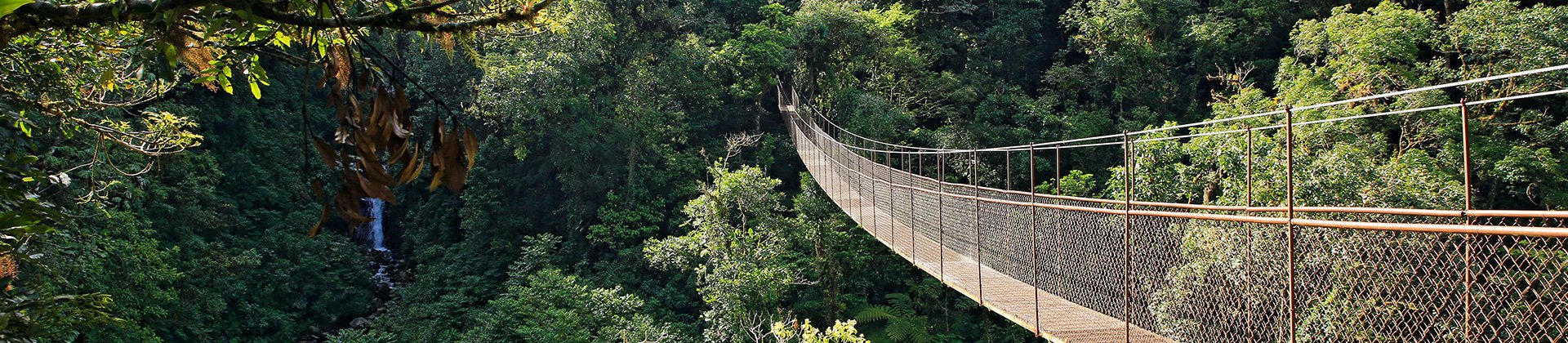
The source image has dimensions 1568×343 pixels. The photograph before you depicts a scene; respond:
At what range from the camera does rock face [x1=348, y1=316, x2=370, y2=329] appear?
10680 millimetres

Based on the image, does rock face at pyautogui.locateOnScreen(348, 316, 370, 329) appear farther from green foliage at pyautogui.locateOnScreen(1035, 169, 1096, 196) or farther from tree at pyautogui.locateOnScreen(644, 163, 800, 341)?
green foliage at pyautogui.locateOnScreen(1035, 169, 1096, 196)

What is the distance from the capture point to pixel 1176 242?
3029 millimetres

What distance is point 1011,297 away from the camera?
3.60 meters

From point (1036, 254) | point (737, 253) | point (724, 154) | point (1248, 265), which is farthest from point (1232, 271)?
point (724, 154)

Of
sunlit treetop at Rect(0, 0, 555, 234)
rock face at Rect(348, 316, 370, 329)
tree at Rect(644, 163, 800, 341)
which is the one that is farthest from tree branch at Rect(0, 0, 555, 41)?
rock face at Rect(348, 316, 370, 329)

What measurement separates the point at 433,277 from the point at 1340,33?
32.1 ft

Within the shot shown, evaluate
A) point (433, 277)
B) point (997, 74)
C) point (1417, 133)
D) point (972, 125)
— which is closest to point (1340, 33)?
point (1417, 133)

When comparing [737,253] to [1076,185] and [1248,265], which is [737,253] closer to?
[1076,185]

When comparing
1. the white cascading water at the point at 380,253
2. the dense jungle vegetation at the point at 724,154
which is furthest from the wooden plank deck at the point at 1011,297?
the white cascading water at the point at 380,253

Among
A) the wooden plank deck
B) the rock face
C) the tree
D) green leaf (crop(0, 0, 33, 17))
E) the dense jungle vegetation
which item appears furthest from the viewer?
the rock face

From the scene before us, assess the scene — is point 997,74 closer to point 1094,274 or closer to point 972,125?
point 972,125

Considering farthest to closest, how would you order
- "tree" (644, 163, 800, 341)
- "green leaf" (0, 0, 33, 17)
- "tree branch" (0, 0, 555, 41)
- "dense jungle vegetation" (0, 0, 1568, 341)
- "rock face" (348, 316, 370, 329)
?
"rock face" (348, 316, 370, 329) → "tree" (644, 163, 800, 341) → "dense jungle vegetation" (0, 0, 1568, 341) → "tree branch" (0, 0, 555, 41) → "green leaf" (0, 0, 33, 17)

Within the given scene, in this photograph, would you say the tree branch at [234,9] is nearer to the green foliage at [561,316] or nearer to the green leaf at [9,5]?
the green leaf at [9,5]

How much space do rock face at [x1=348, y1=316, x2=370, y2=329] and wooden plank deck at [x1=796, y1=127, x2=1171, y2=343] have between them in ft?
23.7
